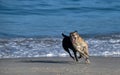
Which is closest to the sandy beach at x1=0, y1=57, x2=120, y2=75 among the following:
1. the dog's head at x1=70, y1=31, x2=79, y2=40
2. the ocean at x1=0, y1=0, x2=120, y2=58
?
the dog's head at x1=70, y1=31, x2=79, y2=40

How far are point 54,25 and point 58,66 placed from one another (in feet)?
26.9

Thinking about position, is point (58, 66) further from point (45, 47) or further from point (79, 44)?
point (45, 47)

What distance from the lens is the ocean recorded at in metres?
14.1

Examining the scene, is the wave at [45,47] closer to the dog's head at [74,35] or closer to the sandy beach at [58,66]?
the sandy beach at [58,66]

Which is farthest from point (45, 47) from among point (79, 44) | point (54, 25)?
point (54, 25)

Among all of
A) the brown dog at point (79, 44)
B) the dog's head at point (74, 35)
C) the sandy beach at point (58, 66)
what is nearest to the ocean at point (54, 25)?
the sandy beach at point (58, 66)

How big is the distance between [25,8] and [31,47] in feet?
39.8

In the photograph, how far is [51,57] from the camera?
1310 cm

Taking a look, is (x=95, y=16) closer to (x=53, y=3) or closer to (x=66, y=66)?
(x=53, y=3)

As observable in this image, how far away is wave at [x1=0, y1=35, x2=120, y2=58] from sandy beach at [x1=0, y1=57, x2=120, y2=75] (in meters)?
0.72

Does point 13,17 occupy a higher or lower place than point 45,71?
lower

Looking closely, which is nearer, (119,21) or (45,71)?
(45,71)

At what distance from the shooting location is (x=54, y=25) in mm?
19391

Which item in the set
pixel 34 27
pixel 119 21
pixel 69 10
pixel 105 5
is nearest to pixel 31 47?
pixel 34 27
